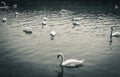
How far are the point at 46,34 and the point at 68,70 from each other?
757 inches

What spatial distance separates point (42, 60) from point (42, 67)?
239 cm

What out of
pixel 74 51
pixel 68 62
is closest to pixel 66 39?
pixel 74 51

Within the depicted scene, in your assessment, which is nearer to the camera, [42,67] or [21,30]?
[42,67]

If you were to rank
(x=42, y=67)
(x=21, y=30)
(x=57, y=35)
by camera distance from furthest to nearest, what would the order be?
(x=21, y=30) < (x=57, y=35) < (x=42, y=67)

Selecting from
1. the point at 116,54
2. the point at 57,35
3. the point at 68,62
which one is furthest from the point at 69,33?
the point at 68,62

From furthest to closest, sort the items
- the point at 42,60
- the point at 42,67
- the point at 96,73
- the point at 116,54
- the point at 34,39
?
1. the point at 34,39
2. the point at 116,54
3. the point at 42,60
4. the point at 42,67
5. the point at 96,73

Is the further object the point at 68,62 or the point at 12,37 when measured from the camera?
the point at 12,37

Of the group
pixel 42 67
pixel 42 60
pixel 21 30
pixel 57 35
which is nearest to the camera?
pixel 42 67

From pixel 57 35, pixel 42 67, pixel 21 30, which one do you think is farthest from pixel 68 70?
pixel 21 30

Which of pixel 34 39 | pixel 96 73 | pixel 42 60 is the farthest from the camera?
A: pixel 34 39

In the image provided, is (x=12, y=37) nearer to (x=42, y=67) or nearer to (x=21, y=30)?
(x=21, y=30)

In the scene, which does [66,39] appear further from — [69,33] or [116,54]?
[116,54]

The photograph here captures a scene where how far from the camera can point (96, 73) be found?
2383 cm

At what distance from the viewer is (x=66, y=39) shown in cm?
3881
